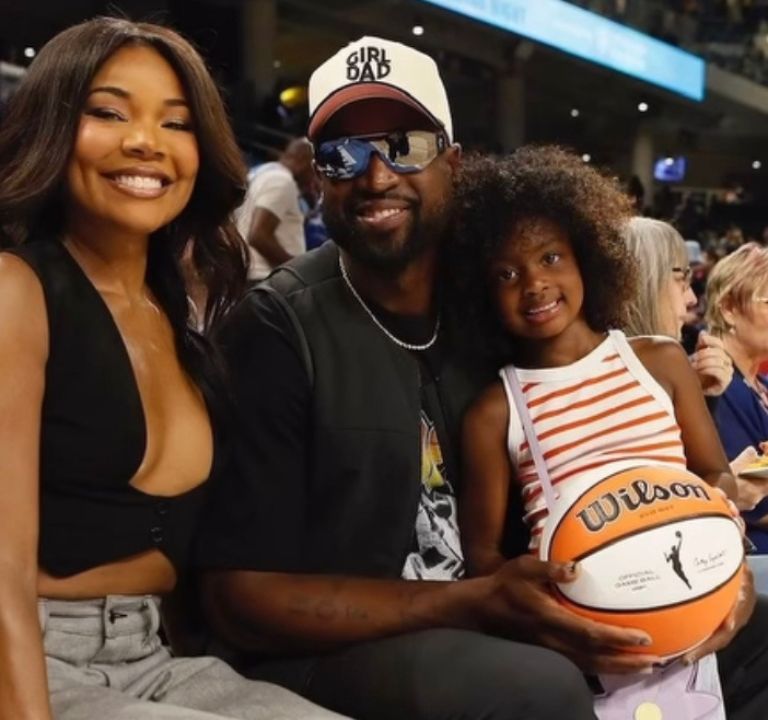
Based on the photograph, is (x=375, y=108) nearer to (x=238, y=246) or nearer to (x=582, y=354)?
(x=238, y=246)

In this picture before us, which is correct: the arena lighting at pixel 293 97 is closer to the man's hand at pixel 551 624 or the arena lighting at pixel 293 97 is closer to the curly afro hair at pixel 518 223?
the curly afro hair at pixel 518 223

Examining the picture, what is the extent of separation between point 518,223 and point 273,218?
337 cm

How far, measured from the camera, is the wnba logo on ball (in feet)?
5.91

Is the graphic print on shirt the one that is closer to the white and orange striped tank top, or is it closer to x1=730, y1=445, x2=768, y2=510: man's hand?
the white and orange striped tank top

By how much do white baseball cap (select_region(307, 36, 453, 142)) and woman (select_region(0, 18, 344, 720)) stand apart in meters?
0.33

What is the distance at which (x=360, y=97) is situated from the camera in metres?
2.14

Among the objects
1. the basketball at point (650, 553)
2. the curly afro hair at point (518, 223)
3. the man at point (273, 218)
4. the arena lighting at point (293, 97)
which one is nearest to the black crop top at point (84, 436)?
the basketball at point (650, 553)

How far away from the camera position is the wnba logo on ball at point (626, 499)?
5.91ft

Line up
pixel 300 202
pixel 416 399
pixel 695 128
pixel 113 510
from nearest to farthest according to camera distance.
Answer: pixel 113 510
pixel 416 399
pixel 300 202
pixel 695 128

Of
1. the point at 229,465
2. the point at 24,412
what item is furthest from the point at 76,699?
the point at 229,465

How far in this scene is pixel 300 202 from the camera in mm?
5977

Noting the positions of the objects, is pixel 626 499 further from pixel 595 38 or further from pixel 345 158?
pixel 595 38

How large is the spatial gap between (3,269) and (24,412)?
205mm

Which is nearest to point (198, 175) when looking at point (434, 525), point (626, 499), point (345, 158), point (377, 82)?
point (345, 158)
